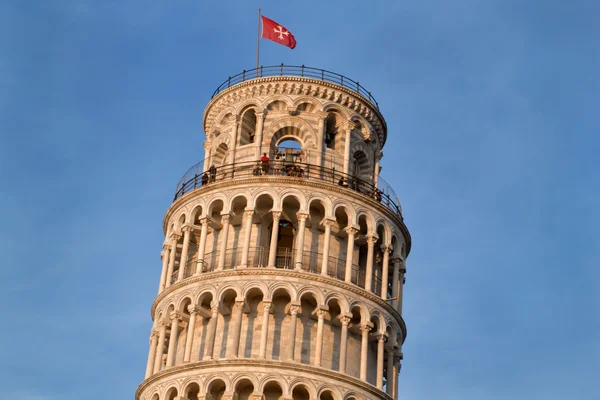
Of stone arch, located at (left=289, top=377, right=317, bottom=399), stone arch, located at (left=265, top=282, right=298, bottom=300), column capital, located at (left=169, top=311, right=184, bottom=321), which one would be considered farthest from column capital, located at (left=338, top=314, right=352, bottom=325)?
column capital, located at (left=169, top=311, right=184, bottom=321)

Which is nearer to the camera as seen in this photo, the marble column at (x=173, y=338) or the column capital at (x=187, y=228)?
the marble column at (x=173, y=338)

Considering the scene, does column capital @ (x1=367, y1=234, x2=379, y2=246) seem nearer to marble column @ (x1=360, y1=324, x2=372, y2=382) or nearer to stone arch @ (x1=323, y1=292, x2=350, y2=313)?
stone arch @ (x1=323, y1=292, x2=350, y2=313)

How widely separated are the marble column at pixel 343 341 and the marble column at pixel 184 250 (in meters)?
10.1

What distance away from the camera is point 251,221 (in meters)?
61.1

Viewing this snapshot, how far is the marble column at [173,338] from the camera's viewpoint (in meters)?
59.3

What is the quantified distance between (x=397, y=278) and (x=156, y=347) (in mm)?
15209

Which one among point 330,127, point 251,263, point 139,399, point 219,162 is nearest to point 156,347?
point 139,399

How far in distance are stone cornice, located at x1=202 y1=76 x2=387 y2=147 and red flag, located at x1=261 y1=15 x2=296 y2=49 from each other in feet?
12.0

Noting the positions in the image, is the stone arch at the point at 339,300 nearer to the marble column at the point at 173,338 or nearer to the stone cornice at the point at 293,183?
the stone cornice at the point at 293,183

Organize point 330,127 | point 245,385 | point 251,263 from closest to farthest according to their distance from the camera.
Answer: point 245,385 → point 251,263 → point 330,127

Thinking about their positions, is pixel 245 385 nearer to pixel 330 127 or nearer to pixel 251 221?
pixel 251 221

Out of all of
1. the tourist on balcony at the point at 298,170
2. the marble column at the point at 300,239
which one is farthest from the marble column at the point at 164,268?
the tourist on balcony at the point at 298,170

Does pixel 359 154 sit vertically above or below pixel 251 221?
above

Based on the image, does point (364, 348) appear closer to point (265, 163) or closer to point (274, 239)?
point (274, 239)
